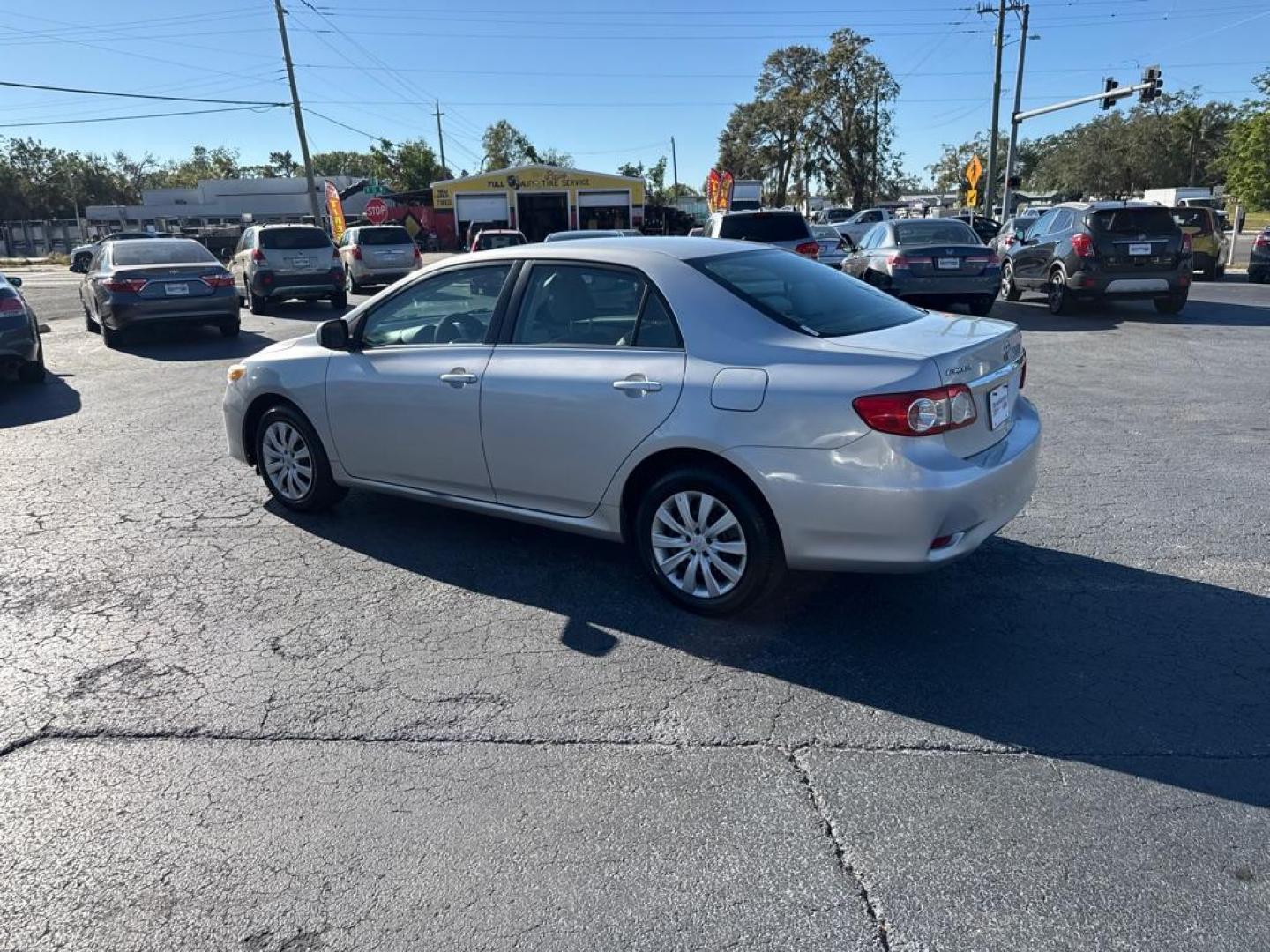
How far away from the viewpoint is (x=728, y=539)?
4.01 metres

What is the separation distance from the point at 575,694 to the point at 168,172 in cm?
13104

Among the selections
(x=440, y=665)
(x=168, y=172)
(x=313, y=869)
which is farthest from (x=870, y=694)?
(x=168, y=172)

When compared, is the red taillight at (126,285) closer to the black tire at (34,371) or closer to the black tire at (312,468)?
the black tire at (34,371)

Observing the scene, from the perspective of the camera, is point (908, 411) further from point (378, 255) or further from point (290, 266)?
point (378, 255)

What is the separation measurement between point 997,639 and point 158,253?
1385 cm

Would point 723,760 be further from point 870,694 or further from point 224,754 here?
point 224,754

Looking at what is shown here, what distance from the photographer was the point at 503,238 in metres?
24.3

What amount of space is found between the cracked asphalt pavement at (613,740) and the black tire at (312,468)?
0.54ft

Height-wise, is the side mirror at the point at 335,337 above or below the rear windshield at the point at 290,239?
below

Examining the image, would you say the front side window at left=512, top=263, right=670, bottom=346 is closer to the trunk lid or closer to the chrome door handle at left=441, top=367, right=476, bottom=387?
the chrome door handle at left=441, top=367, right=476, bottom=387

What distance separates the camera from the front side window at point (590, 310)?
13.8 ft

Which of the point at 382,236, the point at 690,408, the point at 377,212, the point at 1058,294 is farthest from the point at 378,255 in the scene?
the point at 690,408

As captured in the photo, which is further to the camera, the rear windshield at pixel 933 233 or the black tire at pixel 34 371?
the rear windshield at pixel 933 233

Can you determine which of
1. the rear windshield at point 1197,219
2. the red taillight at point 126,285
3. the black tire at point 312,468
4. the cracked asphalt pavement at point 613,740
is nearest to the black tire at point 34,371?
the red taillight at point 126,285
